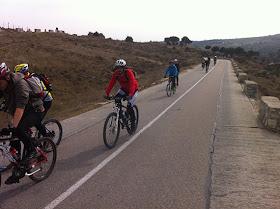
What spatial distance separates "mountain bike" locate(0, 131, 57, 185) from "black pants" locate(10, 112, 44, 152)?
10cm

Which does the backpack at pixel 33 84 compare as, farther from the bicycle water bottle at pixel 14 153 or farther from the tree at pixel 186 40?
the tree at pixel 186 40

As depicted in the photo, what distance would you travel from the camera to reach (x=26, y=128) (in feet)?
13.1

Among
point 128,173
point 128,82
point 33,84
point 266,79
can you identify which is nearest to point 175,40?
point 266,79

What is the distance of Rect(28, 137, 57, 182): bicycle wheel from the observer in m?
4.18

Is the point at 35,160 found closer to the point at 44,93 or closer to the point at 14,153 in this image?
the point at 14,153

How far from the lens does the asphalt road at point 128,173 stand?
369 cm

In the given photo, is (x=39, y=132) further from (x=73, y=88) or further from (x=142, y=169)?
(x=73, y=88)

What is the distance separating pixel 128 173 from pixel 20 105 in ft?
7.61

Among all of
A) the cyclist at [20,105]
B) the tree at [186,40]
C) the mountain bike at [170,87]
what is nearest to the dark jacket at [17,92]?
the cyclist at [20,105]

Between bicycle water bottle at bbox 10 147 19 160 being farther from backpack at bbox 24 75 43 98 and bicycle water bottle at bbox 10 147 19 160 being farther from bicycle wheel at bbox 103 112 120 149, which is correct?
bicycle wheel at bbox 103 112 120 149

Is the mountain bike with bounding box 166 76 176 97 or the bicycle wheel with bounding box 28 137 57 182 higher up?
the mountain bike with bounding box 166 76 176 97

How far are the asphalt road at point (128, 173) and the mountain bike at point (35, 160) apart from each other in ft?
0.59

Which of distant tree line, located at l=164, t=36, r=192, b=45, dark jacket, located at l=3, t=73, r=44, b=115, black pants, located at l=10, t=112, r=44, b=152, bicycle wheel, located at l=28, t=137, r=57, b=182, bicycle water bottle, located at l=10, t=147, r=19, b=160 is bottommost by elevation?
bicycle wheel, located at l=28, t=137, r=57, b=182

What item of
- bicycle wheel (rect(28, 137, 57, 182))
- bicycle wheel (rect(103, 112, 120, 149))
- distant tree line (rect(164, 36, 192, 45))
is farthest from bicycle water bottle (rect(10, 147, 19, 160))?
distant tree line (rect(164, 36, 192, 45))
